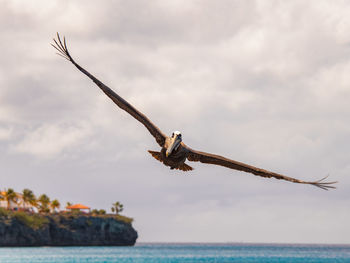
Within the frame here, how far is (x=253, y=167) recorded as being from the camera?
21.3 m

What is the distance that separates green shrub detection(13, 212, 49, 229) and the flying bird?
14041 centimetres

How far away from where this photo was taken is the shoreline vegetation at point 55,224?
154 m

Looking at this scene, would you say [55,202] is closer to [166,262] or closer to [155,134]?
[166,262]

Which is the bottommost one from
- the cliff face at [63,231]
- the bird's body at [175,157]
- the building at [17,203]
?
the bird's body at [175,157]

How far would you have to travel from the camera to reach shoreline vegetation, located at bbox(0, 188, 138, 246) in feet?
506

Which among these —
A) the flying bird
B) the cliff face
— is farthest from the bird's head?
the cliff face

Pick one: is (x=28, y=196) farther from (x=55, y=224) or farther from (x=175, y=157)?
(x=175, y=157)

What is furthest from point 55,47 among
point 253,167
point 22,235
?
point 22,235

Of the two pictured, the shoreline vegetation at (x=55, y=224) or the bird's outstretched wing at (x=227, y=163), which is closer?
the bird's outstretched wing at (x=227, y=163)

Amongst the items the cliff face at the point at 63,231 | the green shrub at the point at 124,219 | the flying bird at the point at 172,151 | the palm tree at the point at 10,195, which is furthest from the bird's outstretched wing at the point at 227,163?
the green shrub at the point at 124,219

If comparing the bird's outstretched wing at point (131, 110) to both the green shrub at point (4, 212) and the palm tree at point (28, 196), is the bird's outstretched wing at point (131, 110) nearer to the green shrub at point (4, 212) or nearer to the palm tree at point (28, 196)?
the green shrub at point (4, 212)

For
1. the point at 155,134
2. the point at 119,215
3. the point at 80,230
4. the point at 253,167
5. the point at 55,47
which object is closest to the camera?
the point at 55,47

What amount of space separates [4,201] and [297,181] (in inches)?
6644

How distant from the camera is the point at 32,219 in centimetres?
15712
